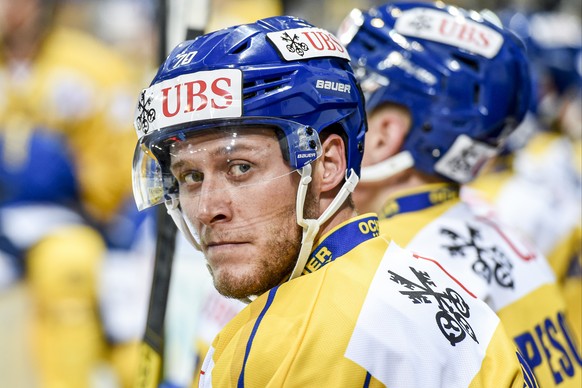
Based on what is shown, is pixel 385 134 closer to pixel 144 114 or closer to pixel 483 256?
pixel 483 256

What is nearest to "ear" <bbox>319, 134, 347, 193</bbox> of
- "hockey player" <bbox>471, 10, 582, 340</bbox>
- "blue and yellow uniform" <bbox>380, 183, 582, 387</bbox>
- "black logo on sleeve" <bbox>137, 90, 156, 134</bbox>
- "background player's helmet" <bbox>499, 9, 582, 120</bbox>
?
"black logo on sleeve" <bbox>137, 90, 156, 134</bbox>

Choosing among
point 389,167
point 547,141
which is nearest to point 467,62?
point 389,167

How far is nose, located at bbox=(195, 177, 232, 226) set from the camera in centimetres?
230

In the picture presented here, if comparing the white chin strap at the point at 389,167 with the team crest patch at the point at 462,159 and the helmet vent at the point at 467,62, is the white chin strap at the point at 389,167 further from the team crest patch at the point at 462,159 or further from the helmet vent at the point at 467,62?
the helmet vent at the point at 467,62

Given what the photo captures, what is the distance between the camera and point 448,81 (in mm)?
3371

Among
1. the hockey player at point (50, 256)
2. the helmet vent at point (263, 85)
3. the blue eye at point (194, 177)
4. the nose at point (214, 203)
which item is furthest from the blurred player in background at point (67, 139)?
the helmet vent at point (263, 85)

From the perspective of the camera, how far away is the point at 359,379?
6.49ft

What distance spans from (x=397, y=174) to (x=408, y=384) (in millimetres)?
1515

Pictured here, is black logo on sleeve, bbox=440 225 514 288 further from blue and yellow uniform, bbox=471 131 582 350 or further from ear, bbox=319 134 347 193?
blue and yellow uniform, bbox=471 131 582 350

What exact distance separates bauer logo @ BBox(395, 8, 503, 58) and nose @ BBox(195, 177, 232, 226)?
1364mm

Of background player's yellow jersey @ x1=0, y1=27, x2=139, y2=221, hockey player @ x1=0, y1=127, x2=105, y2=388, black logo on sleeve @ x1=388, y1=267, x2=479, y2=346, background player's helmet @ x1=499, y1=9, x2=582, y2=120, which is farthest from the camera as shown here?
background player's helmet @ x1=499, y1=9, x2=582, y2=120

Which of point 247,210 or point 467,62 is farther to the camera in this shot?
point 467,62

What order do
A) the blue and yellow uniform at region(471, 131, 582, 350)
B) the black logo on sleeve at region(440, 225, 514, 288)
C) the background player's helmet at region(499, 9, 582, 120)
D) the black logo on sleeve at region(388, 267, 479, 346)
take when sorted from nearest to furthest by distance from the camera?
the black logo on sleeve at region(388, 267, 479, 346)
the black logo on sleeve at region(440, 225, 514, 288)
the blue and yellow uniform at region(471, 131, 582, 350)
the background player's helmet at region(499, 9, 582, 120)

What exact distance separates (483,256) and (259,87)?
1.11 metres
